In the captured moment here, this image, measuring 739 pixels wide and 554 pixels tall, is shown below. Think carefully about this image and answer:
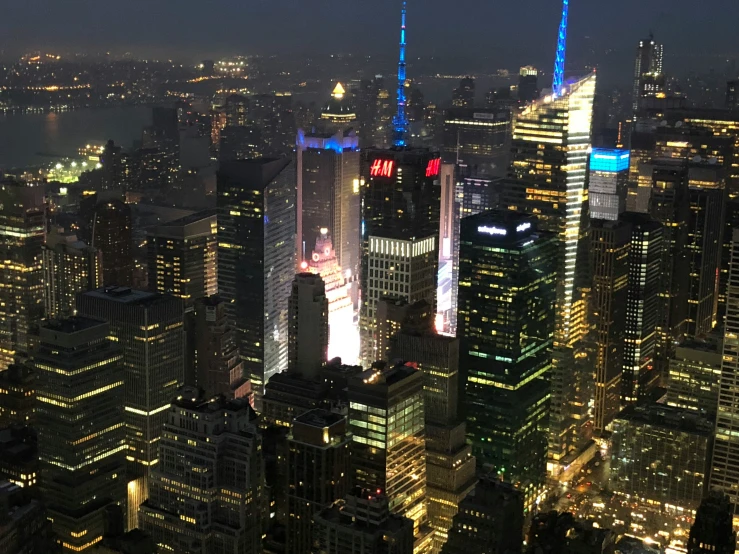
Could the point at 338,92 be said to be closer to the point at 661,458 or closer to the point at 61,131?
the point at 61,131

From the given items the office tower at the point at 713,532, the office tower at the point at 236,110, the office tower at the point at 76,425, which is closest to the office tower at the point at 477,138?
the office tower at the point at 236,110

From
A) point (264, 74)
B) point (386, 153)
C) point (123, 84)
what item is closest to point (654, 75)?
point (386, 153)

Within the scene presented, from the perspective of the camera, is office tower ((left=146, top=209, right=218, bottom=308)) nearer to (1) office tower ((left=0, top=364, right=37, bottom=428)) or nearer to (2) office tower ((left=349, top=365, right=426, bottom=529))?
(1) office tower ((left=0, top=364, right=37, bottom=428))

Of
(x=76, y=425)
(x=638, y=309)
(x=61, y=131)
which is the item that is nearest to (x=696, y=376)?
(x=638, y=309)

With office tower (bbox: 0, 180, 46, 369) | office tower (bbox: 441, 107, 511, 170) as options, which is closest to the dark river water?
office tower (bbox: 0, 180, 46, 369)

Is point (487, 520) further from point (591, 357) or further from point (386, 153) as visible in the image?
point (386, 153)
